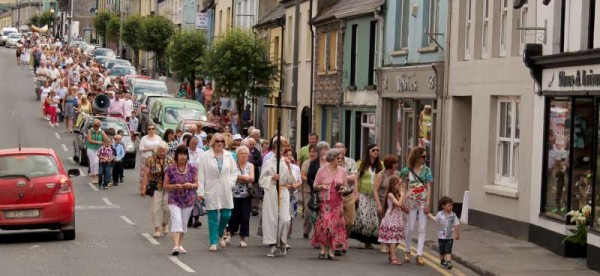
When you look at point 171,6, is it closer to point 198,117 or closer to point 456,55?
point 198,117

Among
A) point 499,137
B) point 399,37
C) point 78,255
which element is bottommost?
point 78,255

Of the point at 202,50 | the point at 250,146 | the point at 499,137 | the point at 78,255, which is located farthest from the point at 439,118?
the point at 202,50

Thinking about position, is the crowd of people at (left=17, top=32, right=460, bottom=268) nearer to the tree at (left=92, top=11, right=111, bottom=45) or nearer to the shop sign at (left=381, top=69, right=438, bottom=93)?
the shop sign at (left=381, top=69, right=438, bottom=93)

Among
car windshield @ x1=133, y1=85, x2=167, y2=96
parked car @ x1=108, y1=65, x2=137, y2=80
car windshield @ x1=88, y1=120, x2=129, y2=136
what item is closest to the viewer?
car windshield @ x1=88, y1=120, x2=129, y2=136

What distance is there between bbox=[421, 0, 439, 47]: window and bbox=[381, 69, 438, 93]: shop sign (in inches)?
27.6

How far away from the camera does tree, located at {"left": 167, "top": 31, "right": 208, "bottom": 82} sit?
63.4 m

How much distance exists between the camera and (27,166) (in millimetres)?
21156

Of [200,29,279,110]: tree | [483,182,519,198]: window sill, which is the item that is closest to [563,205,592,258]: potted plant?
[483,182,519,198]: window sill

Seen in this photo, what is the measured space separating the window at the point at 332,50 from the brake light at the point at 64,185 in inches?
787

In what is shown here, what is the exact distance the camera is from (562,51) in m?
21.6

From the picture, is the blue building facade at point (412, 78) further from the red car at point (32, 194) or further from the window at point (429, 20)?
the red car at point (32, 194)

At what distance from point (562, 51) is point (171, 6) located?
68.3m

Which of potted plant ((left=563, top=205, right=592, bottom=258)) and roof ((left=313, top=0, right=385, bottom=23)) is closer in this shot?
potted plant ((left=563, top=205, right=592, bottom=258))

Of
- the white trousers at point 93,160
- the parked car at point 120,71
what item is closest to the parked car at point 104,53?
the parked car at point 120,71
